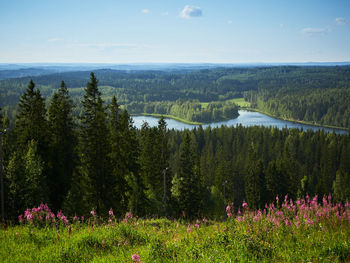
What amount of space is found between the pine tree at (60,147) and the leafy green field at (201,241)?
22069 millimetres

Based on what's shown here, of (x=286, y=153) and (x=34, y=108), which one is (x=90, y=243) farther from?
(x=286, y=153)

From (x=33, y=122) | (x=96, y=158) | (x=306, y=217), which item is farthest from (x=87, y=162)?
(x=306, y=217)

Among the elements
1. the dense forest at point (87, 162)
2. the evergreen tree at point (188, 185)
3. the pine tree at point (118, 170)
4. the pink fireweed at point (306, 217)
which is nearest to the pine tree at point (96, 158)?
the dense forest at point (87, 162)

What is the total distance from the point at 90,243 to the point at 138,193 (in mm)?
22058

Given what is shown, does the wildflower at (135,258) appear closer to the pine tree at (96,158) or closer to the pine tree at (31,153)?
the pine tree at (31,153)

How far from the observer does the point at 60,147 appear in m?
30.1

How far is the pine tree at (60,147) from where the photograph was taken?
29031 mm

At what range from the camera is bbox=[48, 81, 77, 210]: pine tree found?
95.2 ft

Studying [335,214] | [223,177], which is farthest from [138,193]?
[223,177]

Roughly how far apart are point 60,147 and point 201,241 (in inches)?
Result: 1051

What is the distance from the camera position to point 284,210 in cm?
779

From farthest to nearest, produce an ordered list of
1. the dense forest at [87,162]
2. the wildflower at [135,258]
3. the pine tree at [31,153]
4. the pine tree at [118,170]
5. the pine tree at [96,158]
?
the pine tree at [118,170]
the pine tree at [96,158]
the dense forest at [87,162]
the pine tree at [31,153]
the wildflower at [135,258]

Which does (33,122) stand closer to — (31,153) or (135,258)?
(31,153)

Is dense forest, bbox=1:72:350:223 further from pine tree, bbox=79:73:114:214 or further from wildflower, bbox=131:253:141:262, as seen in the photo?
wildflower, bbox=131:253:141:262
